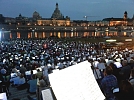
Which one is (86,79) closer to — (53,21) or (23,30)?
(23,30)

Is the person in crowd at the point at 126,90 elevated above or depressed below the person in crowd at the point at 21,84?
above

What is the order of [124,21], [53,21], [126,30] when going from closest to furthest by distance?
[126,30] → [53,21] → [124,21]

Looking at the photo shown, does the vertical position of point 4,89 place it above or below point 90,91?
below

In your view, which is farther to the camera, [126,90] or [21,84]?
→ [21,84]

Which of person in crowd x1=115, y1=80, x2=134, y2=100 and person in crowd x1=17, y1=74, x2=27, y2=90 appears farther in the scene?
person in crowd x1=17, y1=74, x2=27, y2=90

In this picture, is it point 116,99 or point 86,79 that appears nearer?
point 86,79

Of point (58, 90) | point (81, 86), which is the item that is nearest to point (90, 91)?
point (81, 86)

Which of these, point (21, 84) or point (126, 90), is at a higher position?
point (126, 90)

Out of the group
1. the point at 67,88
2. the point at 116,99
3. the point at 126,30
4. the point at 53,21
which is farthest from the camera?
the point at 53,21

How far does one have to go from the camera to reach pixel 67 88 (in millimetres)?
3793

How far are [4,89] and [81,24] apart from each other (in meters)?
165

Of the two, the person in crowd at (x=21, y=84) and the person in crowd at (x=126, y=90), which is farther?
the person in crowd at (x=21, y=84)

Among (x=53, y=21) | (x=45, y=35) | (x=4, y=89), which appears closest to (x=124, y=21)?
(x=53, y=21)

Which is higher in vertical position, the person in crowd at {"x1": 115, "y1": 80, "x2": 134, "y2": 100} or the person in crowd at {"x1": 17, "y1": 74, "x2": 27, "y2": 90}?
the person in crowd at {"x1": 115, "y1": 80, "x2": 134, "y2": 100}
